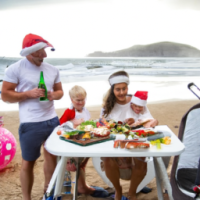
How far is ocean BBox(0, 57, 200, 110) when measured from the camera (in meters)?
8.76

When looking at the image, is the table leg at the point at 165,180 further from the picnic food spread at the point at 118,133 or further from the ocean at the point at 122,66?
the ocean at the point at 122,66

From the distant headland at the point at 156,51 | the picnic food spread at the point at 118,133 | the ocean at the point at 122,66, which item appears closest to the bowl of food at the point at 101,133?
the picnic food spread at the point at 118,133

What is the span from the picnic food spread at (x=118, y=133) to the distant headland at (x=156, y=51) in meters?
13.9

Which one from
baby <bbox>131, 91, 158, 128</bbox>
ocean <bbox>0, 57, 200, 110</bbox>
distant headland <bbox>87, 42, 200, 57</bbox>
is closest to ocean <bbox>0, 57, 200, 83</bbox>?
ocean <bbox>0, 57, 200, 110</bbox>

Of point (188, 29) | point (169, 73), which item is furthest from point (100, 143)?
point (188, 29)

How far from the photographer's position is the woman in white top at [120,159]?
6.23ft

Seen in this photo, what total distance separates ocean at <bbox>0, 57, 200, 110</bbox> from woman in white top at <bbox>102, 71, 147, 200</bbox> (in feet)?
16.5

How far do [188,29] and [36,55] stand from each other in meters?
13.7

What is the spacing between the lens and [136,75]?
1277cm

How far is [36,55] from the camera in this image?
6.24ft

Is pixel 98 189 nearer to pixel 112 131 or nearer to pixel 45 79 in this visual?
pixel 112 131

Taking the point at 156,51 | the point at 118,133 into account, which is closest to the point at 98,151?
the point at 118,133

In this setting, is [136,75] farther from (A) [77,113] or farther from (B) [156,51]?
(A) [77,113]

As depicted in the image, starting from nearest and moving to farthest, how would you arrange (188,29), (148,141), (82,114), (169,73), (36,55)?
(148,141)
(36,55)
(82,114)
(169,73)
(188,29)
